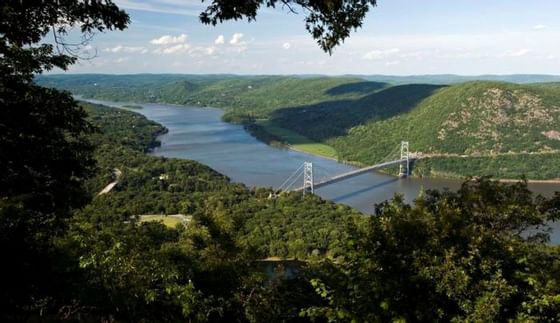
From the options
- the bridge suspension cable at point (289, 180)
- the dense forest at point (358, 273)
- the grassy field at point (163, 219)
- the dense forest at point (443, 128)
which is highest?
the dense forest at point (358, 273)

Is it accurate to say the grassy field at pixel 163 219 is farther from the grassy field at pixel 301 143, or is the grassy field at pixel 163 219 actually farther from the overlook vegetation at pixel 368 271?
the grassy field at pixel 301 143

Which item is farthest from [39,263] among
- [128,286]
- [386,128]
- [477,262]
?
[386,128]

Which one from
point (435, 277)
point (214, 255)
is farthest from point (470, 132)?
point (435, 277)

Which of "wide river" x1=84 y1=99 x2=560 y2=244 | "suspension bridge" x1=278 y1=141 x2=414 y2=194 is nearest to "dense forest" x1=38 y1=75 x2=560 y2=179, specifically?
"suspension bridge" x1=278 y1=141 x2=414 y2=194

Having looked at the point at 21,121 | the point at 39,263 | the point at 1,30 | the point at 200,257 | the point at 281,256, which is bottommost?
the point at 281,256

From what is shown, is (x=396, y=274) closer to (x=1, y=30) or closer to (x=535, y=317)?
(x=535, y=317)

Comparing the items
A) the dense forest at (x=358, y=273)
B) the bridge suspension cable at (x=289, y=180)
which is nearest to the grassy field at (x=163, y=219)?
the bridge suspension cable at (x=289, y=180)
